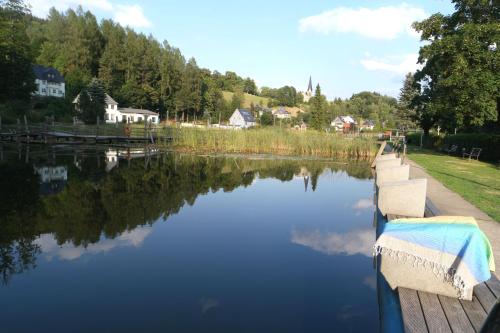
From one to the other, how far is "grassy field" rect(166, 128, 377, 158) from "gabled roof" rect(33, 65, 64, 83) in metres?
43.5

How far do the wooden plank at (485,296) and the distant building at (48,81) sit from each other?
223 ft

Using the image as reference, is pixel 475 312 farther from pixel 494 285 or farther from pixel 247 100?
pixel 247 100

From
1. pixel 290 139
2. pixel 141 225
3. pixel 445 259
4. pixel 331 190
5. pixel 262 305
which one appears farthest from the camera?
pixel 290 139

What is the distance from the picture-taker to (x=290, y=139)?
2991 centimetres

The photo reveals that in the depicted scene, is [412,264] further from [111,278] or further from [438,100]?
[438,100]

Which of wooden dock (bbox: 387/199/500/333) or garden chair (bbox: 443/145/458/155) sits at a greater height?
garden chair (bbox: 443/145/458/155)

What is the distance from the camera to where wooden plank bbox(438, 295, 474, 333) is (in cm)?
358

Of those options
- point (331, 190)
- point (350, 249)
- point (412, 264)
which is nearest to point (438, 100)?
point (331, 190)

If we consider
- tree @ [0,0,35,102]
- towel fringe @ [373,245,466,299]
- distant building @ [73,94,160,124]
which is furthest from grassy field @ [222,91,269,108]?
towel fringe @ [373,245,466,299]

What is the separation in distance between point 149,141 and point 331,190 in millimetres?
25207

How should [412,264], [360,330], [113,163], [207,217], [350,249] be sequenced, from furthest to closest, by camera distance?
[113,163]
[207,217]
[350,249]
[360,330]
[412,264]

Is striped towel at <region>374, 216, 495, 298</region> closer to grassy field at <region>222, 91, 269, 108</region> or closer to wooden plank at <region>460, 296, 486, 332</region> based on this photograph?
wooden plank at <region>460, 296, 486, 332</region>

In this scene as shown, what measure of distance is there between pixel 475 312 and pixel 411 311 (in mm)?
675

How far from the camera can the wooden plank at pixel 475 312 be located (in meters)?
3.71
